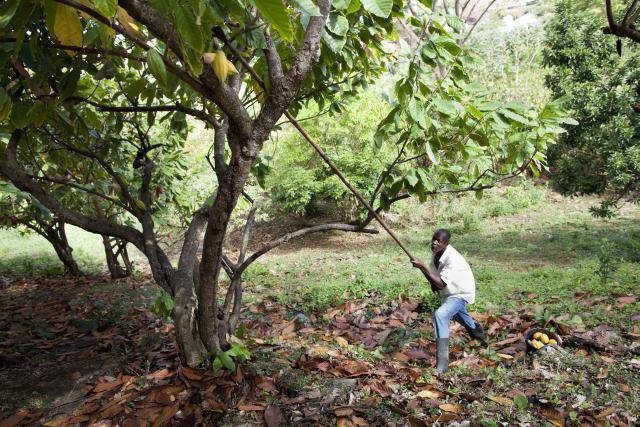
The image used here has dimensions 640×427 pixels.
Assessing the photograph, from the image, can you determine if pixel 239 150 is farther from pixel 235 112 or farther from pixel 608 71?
pixel 608 71

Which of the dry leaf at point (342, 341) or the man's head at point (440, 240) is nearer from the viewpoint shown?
the man's head at point (440, 240)

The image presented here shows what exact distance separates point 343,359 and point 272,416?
1.08 metres

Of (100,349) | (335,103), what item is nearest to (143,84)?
(335,103)

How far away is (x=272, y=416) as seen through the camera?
3.08 meters

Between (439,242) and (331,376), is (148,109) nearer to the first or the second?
(331,376)

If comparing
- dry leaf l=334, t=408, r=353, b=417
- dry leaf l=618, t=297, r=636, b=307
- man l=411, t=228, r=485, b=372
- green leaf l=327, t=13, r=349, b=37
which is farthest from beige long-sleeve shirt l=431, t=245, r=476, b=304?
green leaf l=327, t=13, r=349, b=37

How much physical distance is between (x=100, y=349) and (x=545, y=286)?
5.22 meters

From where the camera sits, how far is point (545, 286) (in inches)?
251

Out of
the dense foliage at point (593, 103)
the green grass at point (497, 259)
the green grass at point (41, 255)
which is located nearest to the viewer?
the green grass at point (497, 259)

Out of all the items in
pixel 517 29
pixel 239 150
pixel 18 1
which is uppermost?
pixel 517 29

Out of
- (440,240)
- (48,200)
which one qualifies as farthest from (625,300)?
(48,200)

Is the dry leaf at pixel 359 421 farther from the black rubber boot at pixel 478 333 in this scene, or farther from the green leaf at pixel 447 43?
the green leaf at pixel 447 43

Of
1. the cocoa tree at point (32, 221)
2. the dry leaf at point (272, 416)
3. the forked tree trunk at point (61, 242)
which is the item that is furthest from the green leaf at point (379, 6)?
the forked tree trunk at point (61, 242)

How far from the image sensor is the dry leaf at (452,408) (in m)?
3.16
